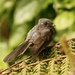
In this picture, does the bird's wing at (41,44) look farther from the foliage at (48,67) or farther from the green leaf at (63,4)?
the green leaf at (63,4)

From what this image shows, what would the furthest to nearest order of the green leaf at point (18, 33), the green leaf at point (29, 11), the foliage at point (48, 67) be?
1. the green leaf at point (18, 33)
2. the green leaf at point (29, 11)
3. the foliage at point (48, 67)

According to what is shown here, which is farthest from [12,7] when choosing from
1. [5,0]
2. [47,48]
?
[47,48]

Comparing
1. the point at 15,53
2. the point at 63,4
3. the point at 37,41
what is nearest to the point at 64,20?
the point at 63,4

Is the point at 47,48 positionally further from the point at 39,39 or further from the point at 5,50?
the point at 5,50

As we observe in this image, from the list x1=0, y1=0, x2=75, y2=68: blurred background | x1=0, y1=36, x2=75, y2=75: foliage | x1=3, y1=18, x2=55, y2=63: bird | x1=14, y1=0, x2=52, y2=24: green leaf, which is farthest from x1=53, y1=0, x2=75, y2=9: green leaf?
x1=0, y1=36, x2=75, y2=75: foliage

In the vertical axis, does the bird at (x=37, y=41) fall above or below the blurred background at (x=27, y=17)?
below

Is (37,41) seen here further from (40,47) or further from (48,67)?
(48,67)

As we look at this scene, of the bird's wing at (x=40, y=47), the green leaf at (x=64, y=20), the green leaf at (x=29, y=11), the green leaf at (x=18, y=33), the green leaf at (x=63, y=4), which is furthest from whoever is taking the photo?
the green leaf at (x=18, y=33)

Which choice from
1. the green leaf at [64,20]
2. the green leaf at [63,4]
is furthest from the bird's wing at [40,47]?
the green leaf at [63,4]

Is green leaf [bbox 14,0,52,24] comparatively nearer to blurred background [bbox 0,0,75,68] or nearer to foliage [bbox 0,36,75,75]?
blurred background [bbox 0,0,75,68]
